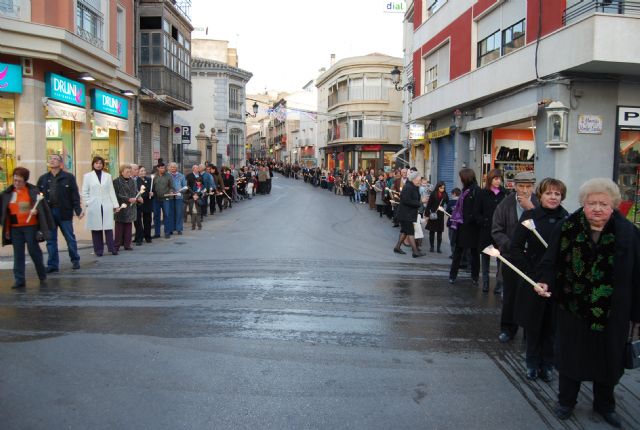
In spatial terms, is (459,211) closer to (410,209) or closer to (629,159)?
(410,209)

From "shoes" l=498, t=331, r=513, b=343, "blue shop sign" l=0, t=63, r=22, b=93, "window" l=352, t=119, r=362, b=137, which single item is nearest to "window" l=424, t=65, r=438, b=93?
"blue shop sign" l=0, t=63, r=22, b=93

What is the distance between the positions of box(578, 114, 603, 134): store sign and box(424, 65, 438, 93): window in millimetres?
11152

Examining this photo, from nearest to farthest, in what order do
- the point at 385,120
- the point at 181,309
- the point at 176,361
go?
1. the point at 176,361
2. the point at 181,309
3. the point at 385,120

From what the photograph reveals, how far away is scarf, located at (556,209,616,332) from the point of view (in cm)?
387

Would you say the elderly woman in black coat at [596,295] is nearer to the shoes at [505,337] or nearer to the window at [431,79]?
the shoes at [505,337]

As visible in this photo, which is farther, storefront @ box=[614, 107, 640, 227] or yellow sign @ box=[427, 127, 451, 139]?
yellow sign @ box=[427, 127, 451, 139]

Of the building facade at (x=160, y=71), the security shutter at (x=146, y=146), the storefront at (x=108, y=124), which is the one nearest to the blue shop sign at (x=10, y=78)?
the storefront at (x=108, y=124)

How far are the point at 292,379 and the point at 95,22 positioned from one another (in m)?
17.2

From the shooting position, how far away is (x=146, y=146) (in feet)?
87.4

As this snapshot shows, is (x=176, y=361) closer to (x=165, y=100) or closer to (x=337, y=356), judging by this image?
(x=337, y=356)

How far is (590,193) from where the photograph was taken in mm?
3926

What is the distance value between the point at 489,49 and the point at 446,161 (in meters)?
6.65

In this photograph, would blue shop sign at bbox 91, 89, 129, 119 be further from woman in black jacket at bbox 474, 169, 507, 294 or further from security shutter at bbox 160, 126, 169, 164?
woman in black jacket at bbox 474, 169, 507, 294

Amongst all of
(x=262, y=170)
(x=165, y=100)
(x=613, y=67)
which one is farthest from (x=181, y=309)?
(x=262, y=170)
